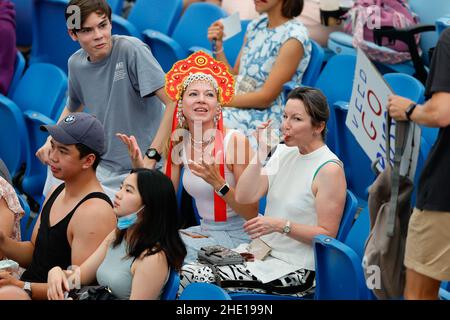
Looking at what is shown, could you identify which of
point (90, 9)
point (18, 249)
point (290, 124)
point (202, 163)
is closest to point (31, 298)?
point (18, 249)

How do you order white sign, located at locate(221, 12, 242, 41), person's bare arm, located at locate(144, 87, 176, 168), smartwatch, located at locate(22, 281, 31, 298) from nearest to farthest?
smartwatch, located at locate(22, 281, 31, 298) < person's bare arm, located at locate(144, 87, 176, 168) < white sign, located at locate(221, 12, 242, 41)

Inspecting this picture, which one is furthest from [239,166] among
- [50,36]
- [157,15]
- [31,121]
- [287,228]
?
[50,36]

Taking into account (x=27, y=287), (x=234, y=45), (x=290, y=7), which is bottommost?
(x=27, y=287)

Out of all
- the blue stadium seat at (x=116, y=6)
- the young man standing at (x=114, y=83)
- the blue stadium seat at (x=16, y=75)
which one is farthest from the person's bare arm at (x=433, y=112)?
the blue stadium seat at (x=116, y=6)

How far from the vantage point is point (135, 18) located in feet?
21.8

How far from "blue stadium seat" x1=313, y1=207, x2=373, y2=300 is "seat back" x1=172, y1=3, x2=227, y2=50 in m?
2.73

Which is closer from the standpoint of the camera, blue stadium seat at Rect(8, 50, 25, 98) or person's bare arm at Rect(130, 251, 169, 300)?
person's bare arm at Rect(130, 251, 169, 300)

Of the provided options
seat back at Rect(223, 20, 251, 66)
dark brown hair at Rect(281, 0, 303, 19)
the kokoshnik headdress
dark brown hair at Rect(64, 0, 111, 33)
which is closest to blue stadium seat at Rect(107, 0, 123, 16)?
seat back at Rect(223, 20, 251, 66)

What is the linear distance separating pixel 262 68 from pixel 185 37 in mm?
1088

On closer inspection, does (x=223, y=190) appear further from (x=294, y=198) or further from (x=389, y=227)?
(x=389, y=227)

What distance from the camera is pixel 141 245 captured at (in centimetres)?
347

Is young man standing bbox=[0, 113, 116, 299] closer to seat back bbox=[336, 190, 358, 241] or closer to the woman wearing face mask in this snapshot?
the woman wearing face mask

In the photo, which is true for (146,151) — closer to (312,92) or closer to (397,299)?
(312,92)

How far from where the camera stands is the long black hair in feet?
11.3
